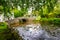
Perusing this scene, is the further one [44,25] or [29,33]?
[44,25]

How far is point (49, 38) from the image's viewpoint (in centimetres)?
1078

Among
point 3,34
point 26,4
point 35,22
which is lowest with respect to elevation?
point 35,22

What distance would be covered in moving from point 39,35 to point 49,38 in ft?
2.89

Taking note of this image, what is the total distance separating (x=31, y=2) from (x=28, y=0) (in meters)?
0.05

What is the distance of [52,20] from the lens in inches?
578

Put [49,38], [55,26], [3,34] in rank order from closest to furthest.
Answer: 1. [3,34]
2. [49,38]
3. [55,26]

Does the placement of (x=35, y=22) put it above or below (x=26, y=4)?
below

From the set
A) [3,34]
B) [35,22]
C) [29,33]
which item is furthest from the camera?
[35,22]

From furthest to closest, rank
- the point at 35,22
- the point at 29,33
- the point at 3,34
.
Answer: the point at 35,22 → the point at 29,33 → the point at 3,34

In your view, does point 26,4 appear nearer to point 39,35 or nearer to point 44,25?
point 39,35

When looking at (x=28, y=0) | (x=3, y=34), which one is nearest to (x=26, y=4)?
(x=28, y=0)

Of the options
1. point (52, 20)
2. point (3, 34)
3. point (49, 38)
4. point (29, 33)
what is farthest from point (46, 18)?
point (3, 34)

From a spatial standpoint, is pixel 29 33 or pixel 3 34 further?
pixel 29 33

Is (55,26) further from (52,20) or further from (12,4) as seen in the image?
(12,4)
